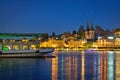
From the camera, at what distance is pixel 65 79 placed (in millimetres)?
30000

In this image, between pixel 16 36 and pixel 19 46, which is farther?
pixel 16 36

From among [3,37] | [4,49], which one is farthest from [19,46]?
[3,37]

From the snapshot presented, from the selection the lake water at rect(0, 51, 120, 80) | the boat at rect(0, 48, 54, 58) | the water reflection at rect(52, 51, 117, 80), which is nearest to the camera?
the water reflection at rect(52, 51, 117, 80)

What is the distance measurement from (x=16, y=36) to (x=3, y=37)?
3366 mm

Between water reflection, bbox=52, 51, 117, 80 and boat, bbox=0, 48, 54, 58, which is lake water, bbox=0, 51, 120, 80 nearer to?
water reflection, bbox=52, 51, 117, 80

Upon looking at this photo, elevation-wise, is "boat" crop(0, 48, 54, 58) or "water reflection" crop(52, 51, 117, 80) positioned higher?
"boat" crop(0, 48, 54, 58)

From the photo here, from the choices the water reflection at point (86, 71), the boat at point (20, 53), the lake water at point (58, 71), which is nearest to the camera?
the water reflection at point (86, 71)

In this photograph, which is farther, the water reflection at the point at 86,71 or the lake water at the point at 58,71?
the lake water at the point at 58,71

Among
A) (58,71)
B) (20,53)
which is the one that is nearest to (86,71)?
(58,71)

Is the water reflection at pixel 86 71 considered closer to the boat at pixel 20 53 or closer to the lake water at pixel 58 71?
the lake water at pixel 58 71

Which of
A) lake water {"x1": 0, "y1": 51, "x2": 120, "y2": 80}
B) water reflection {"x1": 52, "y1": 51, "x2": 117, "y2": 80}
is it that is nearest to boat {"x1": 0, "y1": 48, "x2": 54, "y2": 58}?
water reflection {"x1": 52, "y1": 51, "x2": 117, "y2": 80}

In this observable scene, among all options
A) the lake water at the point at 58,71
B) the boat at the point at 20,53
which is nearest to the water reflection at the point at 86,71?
the lake water at the point at 58,71

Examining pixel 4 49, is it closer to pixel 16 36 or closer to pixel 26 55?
pixel 26 55

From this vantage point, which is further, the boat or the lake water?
the boat
